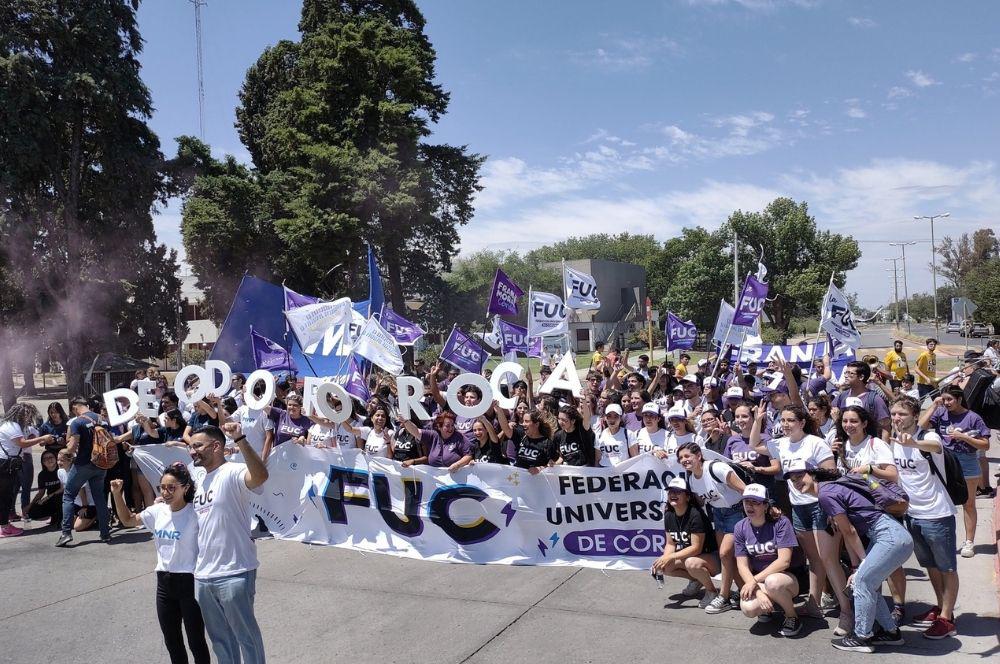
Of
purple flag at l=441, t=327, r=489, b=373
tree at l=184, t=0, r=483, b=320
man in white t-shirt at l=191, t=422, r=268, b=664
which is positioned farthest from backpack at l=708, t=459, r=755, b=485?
tree at l=184, t=0, r=483, b=320

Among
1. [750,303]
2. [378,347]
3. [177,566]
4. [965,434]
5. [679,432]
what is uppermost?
[750,303]

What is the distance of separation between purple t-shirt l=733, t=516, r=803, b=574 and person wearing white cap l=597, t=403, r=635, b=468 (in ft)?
7.09

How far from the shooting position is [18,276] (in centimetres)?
2948

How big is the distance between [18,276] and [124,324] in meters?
4.37

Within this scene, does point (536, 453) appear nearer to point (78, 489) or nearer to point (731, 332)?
point (78, 489)

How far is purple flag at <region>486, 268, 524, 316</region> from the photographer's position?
42.5ft

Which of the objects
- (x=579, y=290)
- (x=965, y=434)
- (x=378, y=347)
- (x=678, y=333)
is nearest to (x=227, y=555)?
(x=378, y=347)

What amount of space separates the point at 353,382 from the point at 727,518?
18.7 feet

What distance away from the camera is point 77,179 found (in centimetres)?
3036

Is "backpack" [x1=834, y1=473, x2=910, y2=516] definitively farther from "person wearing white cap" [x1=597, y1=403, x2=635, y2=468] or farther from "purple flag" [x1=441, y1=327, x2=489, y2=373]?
"purple flag" [x1=441, y1=327, x2=489, y2=373]

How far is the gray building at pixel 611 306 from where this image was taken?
212ft

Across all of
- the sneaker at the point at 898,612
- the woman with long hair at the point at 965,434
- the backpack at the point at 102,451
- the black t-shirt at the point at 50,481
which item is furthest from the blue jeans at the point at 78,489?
the woman with long hair at the point at 965,434

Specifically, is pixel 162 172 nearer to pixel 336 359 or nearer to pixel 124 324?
pixel 124 324

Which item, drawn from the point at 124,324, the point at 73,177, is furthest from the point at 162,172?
the point at 124,324
